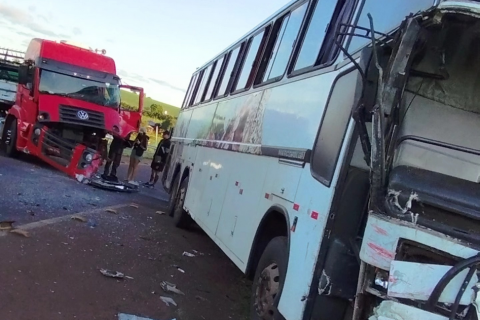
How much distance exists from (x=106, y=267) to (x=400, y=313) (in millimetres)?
4608

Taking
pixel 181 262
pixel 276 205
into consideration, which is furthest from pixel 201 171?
pixel 276 205

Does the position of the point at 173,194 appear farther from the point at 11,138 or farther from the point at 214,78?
the point at 11,138

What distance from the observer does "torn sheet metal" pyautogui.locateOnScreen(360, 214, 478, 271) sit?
11.0 feet

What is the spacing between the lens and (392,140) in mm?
3965

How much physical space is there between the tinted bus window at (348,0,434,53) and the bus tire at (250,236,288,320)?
1835mm

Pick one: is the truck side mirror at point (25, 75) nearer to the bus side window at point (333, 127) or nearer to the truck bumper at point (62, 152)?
the truck bumper at point (62, 152)

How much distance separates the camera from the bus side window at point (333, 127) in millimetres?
4379

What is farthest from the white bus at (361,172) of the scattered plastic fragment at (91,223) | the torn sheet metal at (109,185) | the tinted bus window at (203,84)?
the torn sheet metal at (109,185)

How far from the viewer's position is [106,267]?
23.7 feet

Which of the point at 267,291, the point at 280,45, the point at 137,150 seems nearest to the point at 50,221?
the point at 280,45

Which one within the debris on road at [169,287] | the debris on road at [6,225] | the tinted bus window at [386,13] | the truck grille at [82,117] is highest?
the tinted bus window at [386,13]

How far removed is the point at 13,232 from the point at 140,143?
34.1 feet

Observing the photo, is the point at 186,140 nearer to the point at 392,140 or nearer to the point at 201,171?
the point at 201,171

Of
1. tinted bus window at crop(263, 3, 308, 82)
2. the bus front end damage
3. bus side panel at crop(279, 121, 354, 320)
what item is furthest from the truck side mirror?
the bus front end damage
